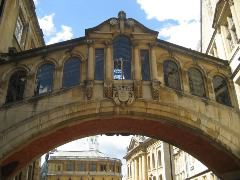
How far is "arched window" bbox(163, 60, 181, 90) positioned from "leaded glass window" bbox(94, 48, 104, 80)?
10.3ft

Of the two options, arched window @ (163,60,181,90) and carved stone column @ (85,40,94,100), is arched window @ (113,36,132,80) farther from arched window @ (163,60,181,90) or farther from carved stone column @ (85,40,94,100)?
arched window @ (163,60,181,90)

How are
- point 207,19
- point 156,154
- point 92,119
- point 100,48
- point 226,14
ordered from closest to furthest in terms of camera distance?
1. point 92,119
2. point 100,48
3. point 226,14
4. point 207,19
5. point 156,154

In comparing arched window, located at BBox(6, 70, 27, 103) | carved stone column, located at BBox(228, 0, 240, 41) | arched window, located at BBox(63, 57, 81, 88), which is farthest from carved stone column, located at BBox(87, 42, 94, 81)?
carved stone column, located at BBox(228, 0, 240, 41)

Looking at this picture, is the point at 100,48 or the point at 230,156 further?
the point at 100,48

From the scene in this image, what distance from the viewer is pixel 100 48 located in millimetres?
15781

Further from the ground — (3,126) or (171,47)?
(171,47)

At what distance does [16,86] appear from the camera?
49.6ft

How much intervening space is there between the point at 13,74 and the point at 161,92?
7.18 m

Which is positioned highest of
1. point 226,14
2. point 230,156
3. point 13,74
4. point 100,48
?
point 226,14

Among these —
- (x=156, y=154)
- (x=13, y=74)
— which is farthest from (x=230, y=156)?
(x=156, y=154)

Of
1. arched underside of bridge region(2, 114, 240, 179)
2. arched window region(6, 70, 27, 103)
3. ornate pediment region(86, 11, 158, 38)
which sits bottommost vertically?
arched underside of bridge region(2, 114, 240, 179)

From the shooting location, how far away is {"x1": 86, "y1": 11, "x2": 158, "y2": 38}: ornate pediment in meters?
15.8

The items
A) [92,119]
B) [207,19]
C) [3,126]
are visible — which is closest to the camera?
[3,126]

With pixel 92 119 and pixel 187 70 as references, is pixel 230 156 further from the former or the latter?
pixel 92 119
